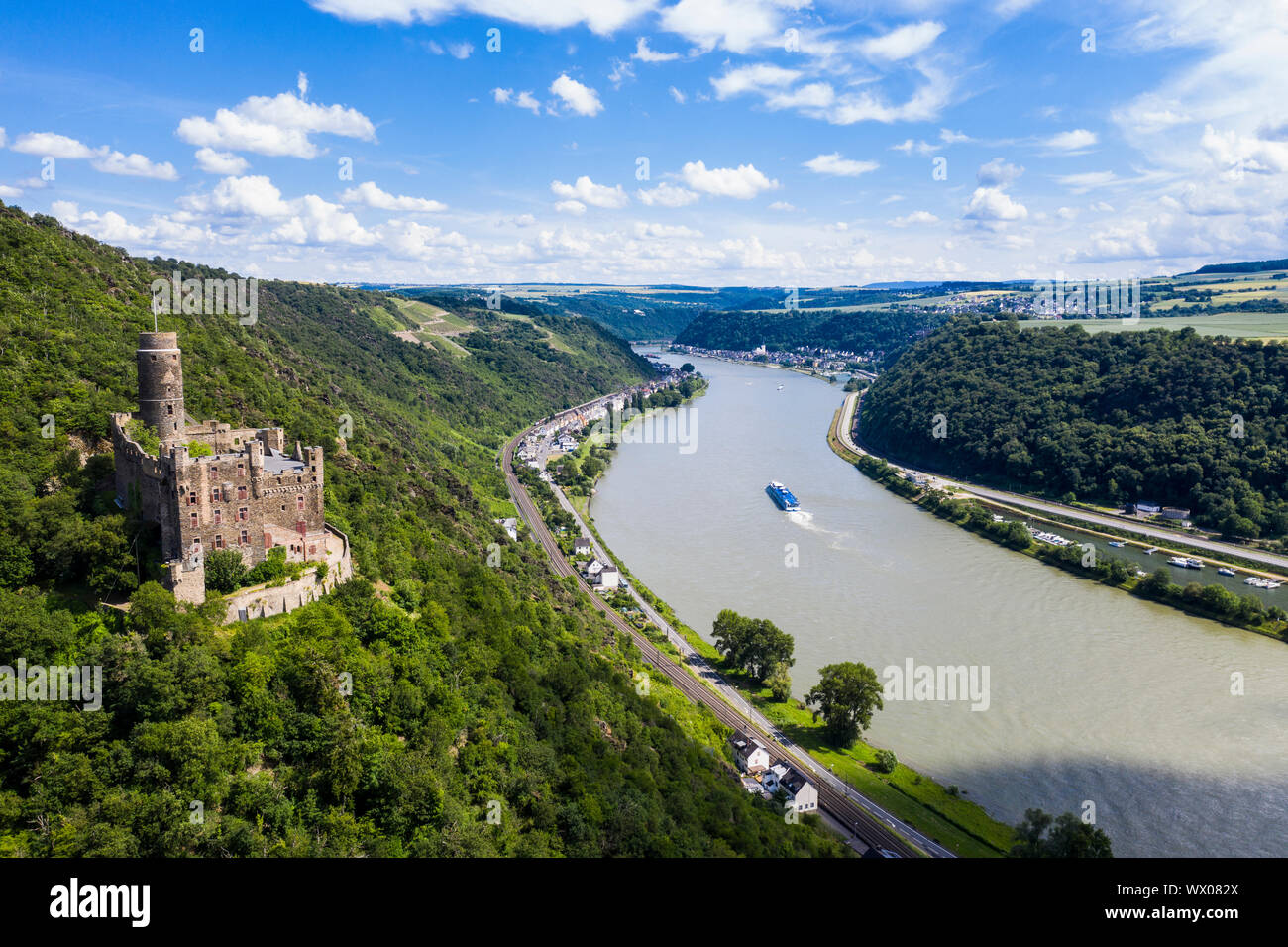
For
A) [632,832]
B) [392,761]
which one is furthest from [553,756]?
[392,761]

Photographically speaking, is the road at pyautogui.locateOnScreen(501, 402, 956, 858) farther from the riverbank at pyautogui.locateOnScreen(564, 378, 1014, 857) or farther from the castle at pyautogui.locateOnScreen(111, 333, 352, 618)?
the castle at pyautogui.locateOnScreen(111, 333, 352, 618)

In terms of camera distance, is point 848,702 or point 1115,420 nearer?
point 848,702

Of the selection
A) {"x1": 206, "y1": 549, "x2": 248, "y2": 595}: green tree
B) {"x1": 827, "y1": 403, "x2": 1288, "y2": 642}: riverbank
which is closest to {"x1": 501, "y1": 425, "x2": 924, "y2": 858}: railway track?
{"x1": 206, "y1": 549, "x2": 248, "y2": 595}: green tree

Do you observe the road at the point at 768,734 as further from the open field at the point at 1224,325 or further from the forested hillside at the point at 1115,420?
the open field at the point at 1224,325

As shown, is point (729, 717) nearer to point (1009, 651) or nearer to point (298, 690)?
point (1009, 651)

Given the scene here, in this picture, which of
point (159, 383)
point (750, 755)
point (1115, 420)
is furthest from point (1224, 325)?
point (159, 383)

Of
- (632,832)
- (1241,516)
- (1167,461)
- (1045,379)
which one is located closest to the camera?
(632,832)

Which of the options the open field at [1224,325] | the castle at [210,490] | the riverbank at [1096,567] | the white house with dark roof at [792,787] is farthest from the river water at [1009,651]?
the open field at [1224,325]
